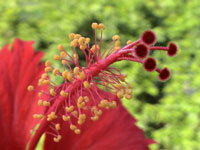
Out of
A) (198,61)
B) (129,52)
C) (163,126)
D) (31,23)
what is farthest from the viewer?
(31,23)

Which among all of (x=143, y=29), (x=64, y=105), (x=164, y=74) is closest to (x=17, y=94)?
(x=64, y=105)

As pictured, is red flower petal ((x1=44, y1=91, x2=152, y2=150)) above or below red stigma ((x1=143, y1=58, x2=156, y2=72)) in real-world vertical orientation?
below

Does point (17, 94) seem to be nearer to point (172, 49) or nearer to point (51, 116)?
point (51, 116)

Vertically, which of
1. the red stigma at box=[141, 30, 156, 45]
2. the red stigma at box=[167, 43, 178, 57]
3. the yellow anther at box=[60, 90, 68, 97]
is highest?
the red stigma at box=[141, 30, 156, 45]

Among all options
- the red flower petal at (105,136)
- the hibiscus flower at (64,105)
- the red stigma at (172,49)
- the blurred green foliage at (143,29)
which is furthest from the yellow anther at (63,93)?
the blurred green foliage at (143,29)

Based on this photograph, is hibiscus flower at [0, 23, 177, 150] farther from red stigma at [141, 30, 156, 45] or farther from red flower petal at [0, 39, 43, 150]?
red stigma at [141, 30, 156, 45]

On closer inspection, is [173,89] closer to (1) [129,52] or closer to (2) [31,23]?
(2) [31,23]

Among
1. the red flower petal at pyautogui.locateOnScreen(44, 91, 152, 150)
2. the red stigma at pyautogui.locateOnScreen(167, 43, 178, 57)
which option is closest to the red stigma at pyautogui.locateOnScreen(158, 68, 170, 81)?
the red stigma at pyautogui.locateOnScreen(167, 43, 178, 57)

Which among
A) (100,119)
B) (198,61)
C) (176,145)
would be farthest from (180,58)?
(100,119)
